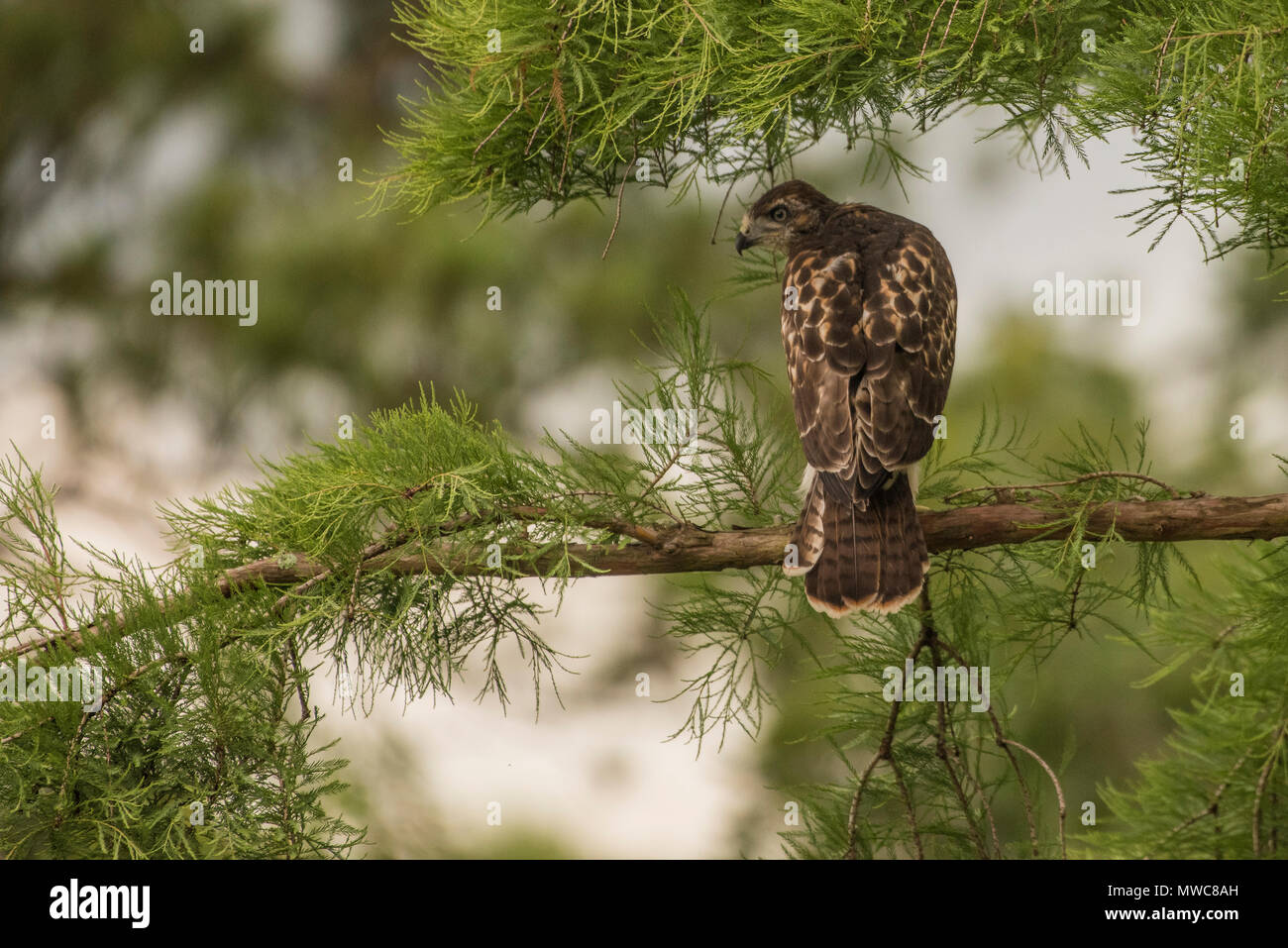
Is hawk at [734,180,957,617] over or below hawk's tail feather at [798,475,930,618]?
over

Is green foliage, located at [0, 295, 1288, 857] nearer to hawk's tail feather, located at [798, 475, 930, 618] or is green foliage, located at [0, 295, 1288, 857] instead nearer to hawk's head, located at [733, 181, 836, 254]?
hawk's tail feather, located at [798, 475, 930, 618]

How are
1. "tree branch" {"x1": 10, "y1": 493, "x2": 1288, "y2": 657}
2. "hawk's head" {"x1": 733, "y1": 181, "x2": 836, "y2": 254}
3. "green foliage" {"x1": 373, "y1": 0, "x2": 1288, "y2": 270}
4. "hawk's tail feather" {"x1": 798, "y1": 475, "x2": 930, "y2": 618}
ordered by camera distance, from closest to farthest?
"green foliage" {"x1": 373, "y1": 0, "x2": 1288, "y2": 270} < "tree branch" {"x1": 10, "y1": 493, "x2": 1288, "y2": 657} < "hawk's tail feather" {"x1": 798, "y1": 475, "x2": 930, "y2": 618} < "hawk's head" {"x1": 733, "y1": 181, "x2": 836, "y2": 254}

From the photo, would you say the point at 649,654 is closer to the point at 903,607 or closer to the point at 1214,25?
the point at 903,607

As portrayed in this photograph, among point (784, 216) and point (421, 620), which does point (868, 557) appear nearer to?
point (421, 620)

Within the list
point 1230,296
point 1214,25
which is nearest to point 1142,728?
point 1230,296

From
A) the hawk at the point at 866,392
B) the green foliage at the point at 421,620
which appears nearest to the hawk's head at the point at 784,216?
the hawk at the point at 866,392

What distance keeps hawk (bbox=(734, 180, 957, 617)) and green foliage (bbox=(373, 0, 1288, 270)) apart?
0.61 ft

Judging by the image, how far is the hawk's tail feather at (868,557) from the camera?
1.39 m

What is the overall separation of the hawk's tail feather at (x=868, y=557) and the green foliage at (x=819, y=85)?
44 centimetres

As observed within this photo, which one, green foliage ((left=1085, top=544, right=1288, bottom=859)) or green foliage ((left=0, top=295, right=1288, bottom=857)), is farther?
green foliage ((left=1085, top=544, right=1288, bottom=859))

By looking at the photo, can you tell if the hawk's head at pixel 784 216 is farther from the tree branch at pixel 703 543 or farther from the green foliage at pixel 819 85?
the tree branch at pixel 703 543

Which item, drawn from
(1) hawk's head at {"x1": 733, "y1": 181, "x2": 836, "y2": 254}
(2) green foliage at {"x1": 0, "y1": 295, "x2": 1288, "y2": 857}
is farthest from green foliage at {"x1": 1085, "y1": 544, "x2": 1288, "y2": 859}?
(1) hawk's head at {"x1": 733, "y1": 181, "x2": 836, "y2": 254}

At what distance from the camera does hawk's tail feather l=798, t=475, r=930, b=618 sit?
1.39 m

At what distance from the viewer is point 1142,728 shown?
9.62ft
